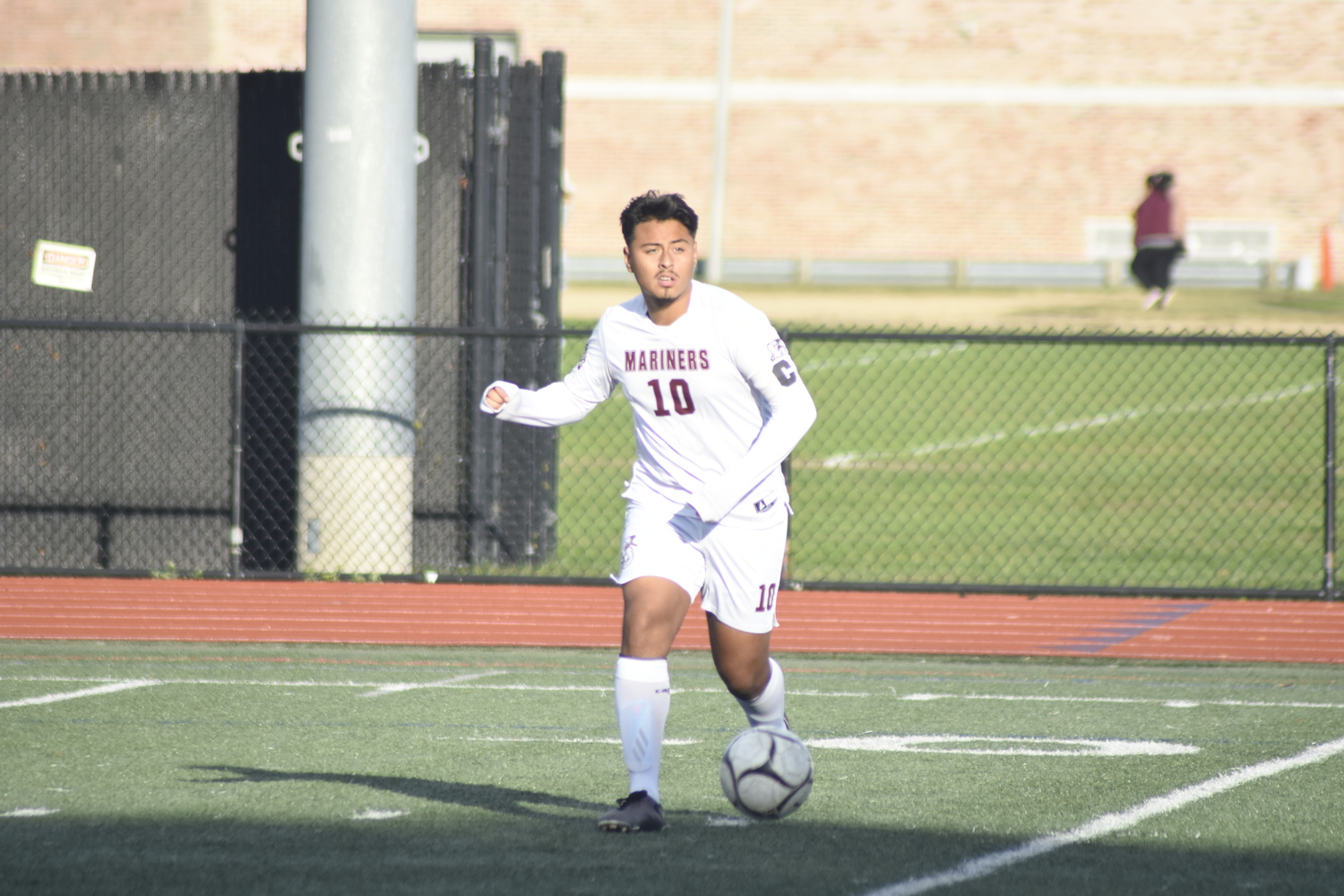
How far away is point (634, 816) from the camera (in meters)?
5.32

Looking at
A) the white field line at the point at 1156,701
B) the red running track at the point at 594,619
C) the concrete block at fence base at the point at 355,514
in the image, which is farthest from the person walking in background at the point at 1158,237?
the white field line at the point at 1156,701

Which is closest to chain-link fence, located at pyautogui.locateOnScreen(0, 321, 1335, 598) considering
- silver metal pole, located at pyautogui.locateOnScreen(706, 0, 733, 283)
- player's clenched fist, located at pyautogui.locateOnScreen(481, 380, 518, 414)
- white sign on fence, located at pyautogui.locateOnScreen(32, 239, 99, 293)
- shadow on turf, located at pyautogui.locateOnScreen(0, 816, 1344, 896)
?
white sign on fence, located at pyautogui.locateOnScreen(32, 239, 99, 293)

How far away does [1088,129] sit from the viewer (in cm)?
4081

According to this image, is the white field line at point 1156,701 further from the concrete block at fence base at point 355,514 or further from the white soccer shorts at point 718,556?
the concrete block at fence base at point 355,514

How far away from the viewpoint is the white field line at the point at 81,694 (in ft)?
26.0

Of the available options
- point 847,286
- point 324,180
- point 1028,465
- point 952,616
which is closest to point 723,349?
point 952,616

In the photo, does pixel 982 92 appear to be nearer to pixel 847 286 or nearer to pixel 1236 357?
pixel 847 286

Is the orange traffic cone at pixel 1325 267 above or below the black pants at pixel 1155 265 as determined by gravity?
above

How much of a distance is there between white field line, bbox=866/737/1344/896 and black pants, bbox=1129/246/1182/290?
21.9 metres

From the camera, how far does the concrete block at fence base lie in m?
12.0

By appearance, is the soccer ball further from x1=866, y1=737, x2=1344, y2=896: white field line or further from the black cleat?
x1=866, y1=737, x2=1344, y2=896: white field line

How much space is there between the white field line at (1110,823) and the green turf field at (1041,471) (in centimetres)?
509

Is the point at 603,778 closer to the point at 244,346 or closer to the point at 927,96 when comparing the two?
the point at 244,346

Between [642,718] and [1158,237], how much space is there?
24.2 metres
